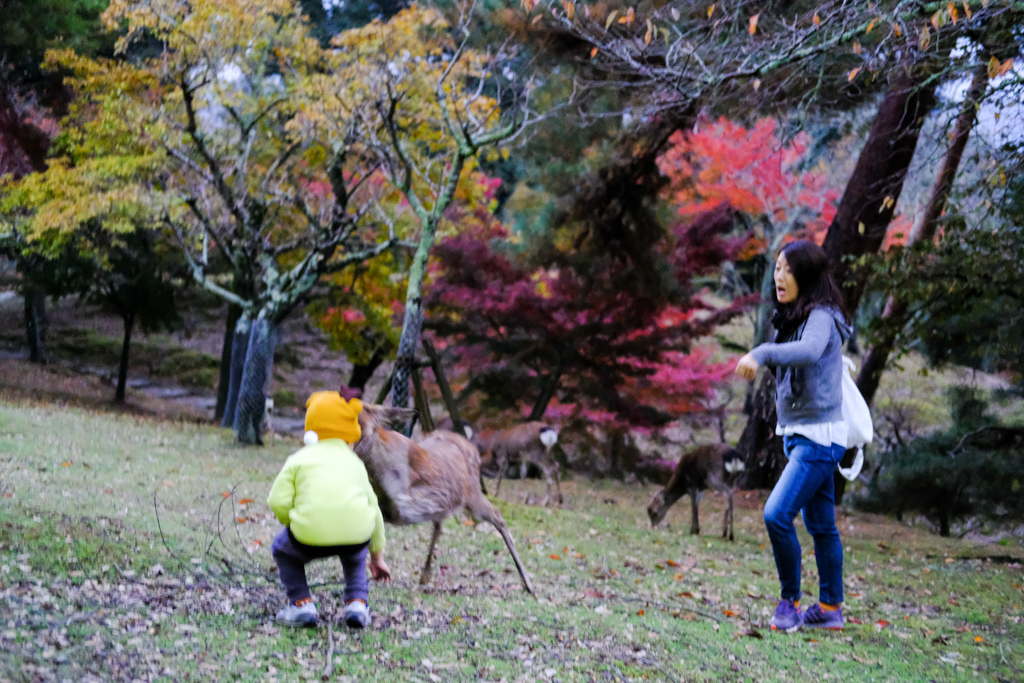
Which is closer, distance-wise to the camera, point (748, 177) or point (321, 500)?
point (321, 500)

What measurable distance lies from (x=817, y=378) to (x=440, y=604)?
223cm

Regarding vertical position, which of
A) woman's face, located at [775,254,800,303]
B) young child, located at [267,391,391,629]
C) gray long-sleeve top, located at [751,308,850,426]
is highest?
woman's face, located at [775,254,800,303]

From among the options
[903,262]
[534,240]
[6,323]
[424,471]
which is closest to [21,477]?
[424,471]

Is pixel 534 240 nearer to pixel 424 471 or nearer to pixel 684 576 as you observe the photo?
pixel 684 576

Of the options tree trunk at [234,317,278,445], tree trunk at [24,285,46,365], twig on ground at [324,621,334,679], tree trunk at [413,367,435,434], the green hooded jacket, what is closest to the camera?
twig on ground at [324,621,334,679]

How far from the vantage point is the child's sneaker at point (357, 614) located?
3244 millimetres

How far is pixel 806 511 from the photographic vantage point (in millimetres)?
4078

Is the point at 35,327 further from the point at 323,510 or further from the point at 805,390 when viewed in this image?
the point at 805,390

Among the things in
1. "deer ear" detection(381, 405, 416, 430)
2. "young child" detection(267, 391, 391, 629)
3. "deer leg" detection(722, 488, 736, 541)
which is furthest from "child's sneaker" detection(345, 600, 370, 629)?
"deer leg" detection(722, 488, 736, 541)

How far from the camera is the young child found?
3.14 metres

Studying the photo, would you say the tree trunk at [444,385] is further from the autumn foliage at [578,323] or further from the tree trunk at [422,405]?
the autumn foliage at [578,323]

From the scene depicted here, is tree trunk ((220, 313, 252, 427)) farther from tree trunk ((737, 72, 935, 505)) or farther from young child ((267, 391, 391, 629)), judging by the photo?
young child ((267, 391, 391, 629))

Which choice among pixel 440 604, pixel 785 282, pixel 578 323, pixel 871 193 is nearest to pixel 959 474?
pixel 871 193

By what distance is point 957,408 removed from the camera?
35.8 feet
